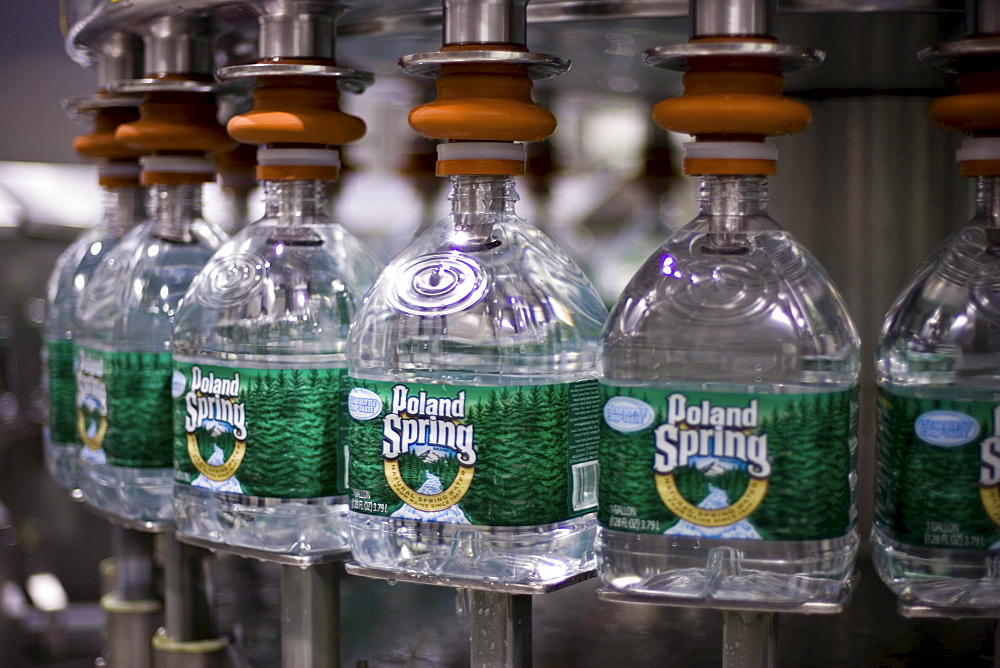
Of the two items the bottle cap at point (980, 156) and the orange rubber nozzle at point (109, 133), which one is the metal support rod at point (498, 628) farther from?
the orange rubber nozzle at point (109, 133)

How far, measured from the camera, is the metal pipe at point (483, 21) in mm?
967

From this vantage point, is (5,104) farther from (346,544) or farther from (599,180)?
(346,544)

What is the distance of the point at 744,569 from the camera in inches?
35.8

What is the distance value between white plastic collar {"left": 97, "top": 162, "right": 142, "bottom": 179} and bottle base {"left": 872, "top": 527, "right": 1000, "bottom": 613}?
3.53ft

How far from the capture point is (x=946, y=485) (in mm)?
874

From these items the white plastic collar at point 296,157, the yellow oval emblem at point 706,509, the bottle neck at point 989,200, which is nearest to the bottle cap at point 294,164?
the white plastic collar at point 296,157

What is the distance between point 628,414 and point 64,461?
1060 millimetres

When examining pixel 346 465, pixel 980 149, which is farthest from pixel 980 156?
pixel 346 465

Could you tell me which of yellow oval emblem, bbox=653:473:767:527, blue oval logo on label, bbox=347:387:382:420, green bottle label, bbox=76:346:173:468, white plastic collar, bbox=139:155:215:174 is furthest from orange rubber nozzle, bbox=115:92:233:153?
yellow oval emblem, bbox=653:473:767:527

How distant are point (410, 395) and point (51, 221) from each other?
5.84 feet

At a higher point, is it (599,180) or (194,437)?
(599,180)

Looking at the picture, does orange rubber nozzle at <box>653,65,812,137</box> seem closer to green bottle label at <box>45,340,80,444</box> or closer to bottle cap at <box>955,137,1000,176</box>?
bottle cap at <box>955,137,1000,176</box>

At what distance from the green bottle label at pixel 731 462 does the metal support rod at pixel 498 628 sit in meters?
0.19

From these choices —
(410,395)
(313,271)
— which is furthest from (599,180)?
(410,395)
